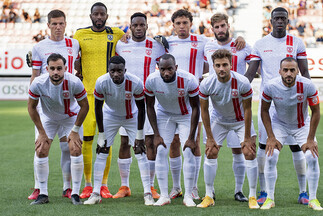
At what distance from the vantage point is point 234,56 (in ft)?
22.4

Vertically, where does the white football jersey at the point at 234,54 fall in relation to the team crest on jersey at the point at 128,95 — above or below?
above

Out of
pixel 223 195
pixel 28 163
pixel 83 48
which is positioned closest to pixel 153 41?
pixel 83 48

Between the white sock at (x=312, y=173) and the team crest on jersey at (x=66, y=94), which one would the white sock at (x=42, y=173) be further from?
the white sock at (x=312, y=173)

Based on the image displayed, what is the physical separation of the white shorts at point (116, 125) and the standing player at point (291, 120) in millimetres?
1481

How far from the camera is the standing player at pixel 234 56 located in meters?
6.50

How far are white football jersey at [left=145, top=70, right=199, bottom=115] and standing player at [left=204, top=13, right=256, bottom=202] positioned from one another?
710 mm

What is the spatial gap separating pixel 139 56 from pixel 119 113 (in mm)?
880

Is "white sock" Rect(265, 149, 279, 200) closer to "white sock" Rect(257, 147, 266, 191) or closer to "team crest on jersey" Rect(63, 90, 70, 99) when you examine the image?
"white sock" Rect(257, 147, 266, 191)

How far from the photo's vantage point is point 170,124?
250 inches

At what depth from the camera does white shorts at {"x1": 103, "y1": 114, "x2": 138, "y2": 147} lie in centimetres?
643

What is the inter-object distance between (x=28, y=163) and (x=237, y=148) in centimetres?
417

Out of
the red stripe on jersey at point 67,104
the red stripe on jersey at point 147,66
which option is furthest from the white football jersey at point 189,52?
the red stripe on jersey at point 67,104

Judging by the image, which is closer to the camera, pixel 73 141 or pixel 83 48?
pixel 73 141

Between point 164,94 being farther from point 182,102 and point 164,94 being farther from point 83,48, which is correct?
point 83,48
